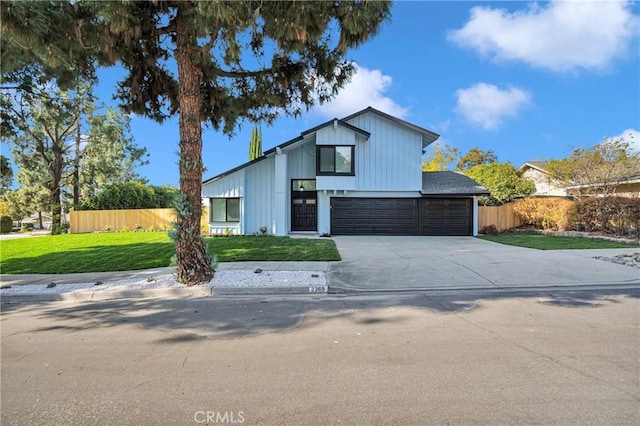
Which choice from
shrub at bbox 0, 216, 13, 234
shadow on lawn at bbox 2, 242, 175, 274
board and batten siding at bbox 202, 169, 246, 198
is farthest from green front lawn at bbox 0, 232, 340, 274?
shrub at bbox 0, 216, 13, 234

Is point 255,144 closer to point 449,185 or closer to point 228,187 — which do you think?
point 228,187

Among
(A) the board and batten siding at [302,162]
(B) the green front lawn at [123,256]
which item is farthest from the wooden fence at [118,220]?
(A) the board and batten siding at [302,162]

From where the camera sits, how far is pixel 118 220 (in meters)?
24.1

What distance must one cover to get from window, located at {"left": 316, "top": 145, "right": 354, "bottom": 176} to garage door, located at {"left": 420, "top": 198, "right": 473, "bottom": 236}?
4568 millimetres

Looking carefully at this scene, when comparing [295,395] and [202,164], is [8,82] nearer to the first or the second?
[202,164]

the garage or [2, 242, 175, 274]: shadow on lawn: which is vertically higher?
the garage

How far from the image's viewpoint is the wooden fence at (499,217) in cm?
2055

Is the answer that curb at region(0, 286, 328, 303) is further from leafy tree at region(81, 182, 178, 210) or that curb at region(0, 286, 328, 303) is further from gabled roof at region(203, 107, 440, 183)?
leafy tree at region(81, 182, 178, 210)

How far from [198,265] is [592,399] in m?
6.93

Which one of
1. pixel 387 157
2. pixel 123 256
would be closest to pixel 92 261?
pixel 123 256

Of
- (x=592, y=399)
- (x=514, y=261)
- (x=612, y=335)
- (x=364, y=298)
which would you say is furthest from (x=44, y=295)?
(x=514, y=261)

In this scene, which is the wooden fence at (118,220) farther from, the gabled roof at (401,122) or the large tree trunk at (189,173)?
the large tree trunk at (189,173)

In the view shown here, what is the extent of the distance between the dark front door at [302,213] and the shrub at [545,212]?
42.0 ft

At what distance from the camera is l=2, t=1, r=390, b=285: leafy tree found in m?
5.95
